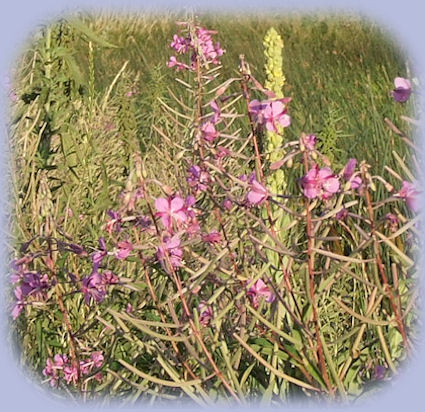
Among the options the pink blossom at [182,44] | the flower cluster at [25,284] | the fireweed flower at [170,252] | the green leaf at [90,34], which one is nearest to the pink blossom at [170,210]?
the fireweed flower at [170,252]

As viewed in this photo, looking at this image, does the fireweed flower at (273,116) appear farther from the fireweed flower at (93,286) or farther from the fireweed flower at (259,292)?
the fireweed flower at (93,286)

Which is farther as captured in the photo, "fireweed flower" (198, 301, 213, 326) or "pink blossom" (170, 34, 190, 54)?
"pink blossom" (170, 34, 190, 54)

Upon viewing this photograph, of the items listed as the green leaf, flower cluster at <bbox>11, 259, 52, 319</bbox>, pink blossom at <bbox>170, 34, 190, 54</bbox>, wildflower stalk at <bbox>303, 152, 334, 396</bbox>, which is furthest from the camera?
pink blossom at <bbox>170, 34, 190, 54</bbox>

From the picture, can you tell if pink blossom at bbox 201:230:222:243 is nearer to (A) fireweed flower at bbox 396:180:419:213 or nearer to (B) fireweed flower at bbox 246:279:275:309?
(B) fireweed flower at bbox 246:279:275:309

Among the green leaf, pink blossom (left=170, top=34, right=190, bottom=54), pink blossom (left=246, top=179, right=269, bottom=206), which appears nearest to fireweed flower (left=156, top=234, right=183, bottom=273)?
pink blossom (left=246, top=179, right=269, bottom=206)

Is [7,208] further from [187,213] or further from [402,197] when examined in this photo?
[402,197]

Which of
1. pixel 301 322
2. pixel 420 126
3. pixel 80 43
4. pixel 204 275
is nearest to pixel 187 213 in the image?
pixel 204 275

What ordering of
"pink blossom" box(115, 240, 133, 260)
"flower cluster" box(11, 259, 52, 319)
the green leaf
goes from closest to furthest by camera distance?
"pink blossom" box(115, 240, 133, 260) → "flower cluster" box(11, 259, 52, 319) → the green leaf
